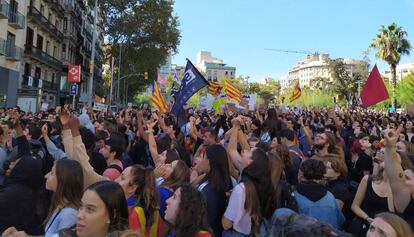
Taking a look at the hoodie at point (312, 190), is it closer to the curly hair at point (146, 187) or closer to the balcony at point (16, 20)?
the curly hair at point (146, 187)

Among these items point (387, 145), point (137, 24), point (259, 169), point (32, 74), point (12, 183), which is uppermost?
point (137, 24)

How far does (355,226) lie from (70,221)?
2698 millimetres

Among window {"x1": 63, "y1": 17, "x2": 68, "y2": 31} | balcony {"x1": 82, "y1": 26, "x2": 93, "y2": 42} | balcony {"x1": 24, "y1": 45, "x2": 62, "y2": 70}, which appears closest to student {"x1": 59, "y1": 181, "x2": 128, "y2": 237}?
balcony {"x1": 24, "y1": 45, "x2": 62, "y2": 70}

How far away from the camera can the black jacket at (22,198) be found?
384 centimetres

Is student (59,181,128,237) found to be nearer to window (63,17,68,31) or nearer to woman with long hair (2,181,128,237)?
woman with long hair (2,181,128,237)

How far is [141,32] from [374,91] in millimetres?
32969

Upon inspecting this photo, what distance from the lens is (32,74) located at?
110 feet

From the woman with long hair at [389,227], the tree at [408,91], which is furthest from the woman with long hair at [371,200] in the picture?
the tree at [408,91]

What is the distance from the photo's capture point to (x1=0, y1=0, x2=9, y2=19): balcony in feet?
83.8

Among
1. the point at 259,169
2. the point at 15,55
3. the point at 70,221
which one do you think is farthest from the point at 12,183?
the point at 15,55

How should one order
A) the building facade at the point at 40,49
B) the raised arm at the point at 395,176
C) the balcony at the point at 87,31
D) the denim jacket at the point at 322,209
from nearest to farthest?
1. the raised arm at the point at 395,176
2. the denim jacket at the point at 322,209
3. the building facade at the point at 40,49
4. the balcony at the point at 87,31

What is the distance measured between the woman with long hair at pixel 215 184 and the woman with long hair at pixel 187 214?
73 centimetres

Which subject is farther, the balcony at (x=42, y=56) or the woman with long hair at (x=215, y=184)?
the balcony at (x=42, y=56)

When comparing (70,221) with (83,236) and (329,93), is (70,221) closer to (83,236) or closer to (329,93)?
(83,236)
